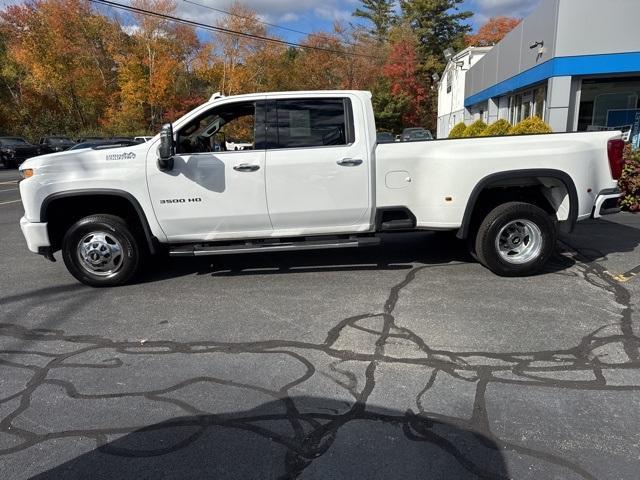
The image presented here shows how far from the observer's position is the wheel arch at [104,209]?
536 centimetres

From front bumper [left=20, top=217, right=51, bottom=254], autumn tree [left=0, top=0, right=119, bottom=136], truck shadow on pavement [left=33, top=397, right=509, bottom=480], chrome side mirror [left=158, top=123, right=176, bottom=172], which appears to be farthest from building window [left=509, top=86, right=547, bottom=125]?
autumn tree [left=0, top=0, right=119, bottom=136]

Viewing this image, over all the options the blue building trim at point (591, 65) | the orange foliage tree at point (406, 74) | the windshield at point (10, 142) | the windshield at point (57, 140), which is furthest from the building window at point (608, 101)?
the orange foliage tree at point (406, 74)

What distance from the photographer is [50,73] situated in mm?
41031

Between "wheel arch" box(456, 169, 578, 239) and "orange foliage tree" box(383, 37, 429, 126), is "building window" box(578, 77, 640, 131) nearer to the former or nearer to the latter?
"wheel arch" box(456, 169, 578, 239)

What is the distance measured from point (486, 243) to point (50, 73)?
4482 centimetres

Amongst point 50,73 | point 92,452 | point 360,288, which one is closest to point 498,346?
point 360,288

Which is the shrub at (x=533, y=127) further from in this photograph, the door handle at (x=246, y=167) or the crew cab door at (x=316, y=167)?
the door handle at (x=246, y=167)

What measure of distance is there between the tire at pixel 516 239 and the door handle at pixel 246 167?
260 centimetres

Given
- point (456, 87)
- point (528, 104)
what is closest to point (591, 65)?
point (528, 104)

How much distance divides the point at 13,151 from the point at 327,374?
29345 mm

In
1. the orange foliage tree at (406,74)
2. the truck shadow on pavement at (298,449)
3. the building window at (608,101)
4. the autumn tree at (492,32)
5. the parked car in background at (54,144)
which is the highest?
the autumn tree at (492,32)

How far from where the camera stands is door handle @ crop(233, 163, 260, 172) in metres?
5.36

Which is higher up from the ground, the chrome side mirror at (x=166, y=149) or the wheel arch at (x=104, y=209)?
the chrome side mirror at (x=166, y=149)

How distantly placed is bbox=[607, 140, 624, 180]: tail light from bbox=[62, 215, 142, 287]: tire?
5360 millimetres
